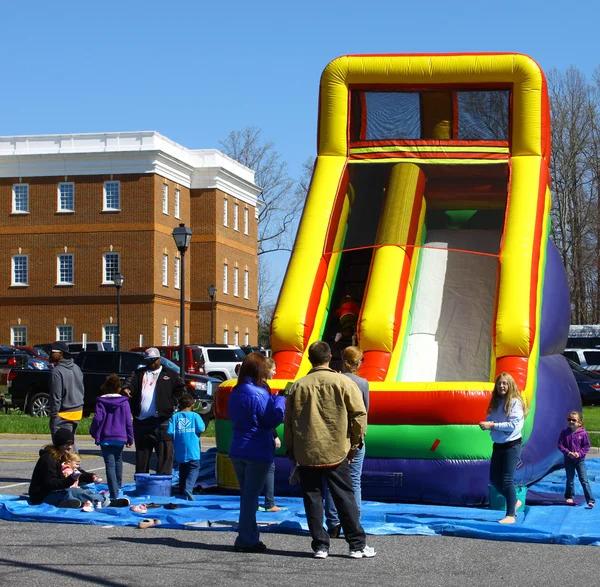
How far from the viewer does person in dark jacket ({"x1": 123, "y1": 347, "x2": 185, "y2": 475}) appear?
13.4 m

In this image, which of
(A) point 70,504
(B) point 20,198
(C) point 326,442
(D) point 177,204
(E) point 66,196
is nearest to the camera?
(C) point 326,442

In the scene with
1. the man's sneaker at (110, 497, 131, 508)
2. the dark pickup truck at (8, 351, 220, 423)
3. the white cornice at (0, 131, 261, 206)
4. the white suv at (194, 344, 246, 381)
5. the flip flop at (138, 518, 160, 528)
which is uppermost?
the white cornice at (0, 131, 261, 206)

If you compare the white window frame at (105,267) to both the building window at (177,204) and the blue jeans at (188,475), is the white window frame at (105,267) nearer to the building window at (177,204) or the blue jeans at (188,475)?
the building window at (177,204)

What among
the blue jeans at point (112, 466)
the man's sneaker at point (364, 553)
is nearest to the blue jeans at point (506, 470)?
the man's sneaker at point (364, 553)

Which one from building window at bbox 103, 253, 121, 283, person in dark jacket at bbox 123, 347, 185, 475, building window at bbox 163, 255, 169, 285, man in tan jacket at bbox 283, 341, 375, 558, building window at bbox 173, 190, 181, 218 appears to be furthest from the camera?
building window at bbox 173, 190, 181, 218

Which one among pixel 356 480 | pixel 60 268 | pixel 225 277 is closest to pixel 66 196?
pixel 60 268

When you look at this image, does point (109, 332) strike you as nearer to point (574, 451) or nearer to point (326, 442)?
point (574, 451)

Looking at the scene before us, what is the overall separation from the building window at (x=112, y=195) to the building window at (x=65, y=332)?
6.10 metres

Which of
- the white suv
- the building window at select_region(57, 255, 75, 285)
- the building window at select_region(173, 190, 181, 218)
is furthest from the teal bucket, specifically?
the building window at select_region(173, 190, 181, 218)

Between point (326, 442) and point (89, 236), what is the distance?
4917 centimetres

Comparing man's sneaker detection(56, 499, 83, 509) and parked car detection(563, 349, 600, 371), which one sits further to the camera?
parked car detection(563, 349, 600, 371)

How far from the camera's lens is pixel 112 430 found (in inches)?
488

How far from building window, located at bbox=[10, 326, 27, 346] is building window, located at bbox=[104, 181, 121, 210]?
7.37m

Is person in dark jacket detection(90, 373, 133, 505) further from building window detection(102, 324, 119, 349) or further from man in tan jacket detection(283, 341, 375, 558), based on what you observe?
building window detection(102, 324, 119, 349)
